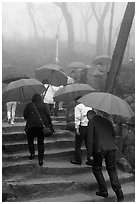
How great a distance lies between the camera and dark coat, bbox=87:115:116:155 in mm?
5652

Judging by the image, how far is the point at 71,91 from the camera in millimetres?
7711

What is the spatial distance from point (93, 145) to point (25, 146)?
2730 millimetres

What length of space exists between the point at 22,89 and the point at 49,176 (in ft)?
8.35

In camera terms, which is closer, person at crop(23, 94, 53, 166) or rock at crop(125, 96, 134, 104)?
person at crop(23, 94, 53, 166)

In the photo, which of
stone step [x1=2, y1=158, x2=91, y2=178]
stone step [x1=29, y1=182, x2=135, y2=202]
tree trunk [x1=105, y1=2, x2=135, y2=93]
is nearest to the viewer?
stone step [x1=29, y1=182, x2=135, y2=202]

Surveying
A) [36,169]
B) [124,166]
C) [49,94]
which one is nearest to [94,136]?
[36,169]

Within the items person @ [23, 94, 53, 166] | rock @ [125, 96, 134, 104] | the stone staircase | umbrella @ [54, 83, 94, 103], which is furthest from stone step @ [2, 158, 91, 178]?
rock @ [125, 96, 134, 104]

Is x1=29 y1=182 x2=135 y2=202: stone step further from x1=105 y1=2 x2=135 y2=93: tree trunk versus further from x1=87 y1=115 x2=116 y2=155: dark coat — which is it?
x1=105 y1=2 x2=135 y2=93: tree trunk

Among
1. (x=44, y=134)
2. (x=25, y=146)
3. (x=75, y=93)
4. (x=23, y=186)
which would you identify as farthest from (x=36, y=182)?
(x=75, y=93)

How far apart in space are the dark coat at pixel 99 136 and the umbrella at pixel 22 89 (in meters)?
2.39

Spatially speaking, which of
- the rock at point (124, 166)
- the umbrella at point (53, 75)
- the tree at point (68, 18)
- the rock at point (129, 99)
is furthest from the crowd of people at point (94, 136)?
the tree at point (68, 18)

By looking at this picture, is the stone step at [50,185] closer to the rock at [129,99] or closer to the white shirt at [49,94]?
the white shirt at [49,94]

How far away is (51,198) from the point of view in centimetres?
620

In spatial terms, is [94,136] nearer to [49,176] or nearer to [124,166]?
[49,176]
